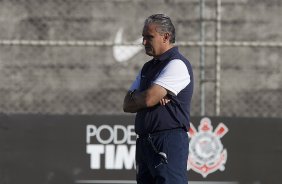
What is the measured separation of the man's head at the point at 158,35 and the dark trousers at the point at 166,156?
23.6 inches

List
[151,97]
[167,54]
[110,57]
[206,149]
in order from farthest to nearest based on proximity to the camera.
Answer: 1. [110,57]
2. [206,149]
3. [167,54]
4. [151,97]

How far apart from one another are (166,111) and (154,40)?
52 cm

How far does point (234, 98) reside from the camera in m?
10.2

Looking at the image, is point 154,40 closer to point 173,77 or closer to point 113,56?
point 173,77

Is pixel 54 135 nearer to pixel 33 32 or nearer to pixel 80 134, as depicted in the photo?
pixel 80 134

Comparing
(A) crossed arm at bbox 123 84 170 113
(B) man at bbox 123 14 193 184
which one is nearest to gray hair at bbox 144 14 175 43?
(B) man at bbox 123 14 193 184

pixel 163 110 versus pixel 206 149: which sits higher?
pixel 163 110

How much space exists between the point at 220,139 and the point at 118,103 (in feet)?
7.15

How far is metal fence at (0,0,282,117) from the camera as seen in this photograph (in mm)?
10109

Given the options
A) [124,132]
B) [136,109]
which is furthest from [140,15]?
[136,109]

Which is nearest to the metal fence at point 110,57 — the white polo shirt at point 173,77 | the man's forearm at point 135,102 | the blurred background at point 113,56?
the blurred background at point 113,56

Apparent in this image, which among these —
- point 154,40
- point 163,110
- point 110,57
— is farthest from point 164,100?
point 110,57

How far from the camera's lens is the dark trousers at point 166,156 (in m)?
5.59

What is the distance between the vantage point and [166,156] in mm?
5586
